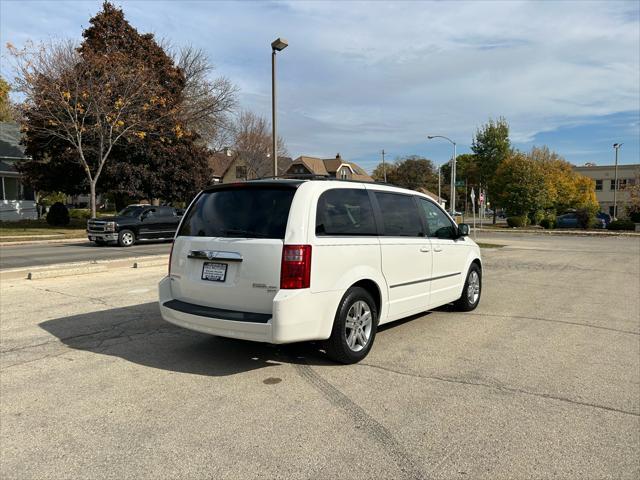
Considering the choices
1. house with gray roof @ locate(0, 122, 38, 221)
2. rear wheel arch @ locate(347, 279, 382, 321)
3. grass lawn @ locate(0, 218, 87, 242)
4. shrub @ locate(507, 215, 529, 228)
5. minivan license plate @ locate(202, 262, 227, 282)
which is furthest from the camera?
shrub @ locate(507, 215, 529, 228)

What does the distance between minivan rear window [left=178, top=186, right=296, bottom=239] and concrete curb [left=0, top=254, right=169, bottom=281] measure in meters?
6.19

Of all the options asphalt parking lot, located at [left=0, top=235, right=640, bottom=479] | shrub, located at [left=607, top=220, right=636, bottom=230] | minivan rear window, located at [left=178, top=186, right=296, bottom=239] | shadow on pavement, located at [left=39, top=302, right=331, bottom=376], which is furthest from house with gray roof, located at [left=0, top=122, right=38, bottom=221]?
shrub, located at [left=607, top=220, right=636, bottom=230]

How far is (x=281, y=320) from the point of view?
4.21 metres

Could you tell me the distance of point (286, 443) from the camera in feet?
10.8

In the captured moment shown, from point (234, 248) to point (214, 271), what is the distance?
35cm

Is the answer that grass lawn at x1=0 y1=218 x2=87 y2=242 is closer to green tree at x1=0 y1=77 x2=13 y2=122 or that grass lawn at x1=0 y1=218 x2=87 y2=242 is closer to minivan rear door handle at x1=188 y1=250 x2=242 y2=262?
green tree at x1=0 y1=77 x2=13 y2=122

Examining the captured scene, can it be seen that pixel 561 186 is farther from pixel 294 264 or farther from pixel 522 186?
pixel 294 264

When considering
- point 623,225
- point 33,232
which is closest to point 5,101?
point 33,232

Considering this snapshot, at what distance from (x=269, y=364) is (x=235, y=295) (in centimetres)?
88

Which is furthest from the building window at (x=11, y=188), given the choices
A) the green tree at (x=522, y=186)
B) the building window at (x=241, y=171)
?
the green tree at (x=522, y=186)

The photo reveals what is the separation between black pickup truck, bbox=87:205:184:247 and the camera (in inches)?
746

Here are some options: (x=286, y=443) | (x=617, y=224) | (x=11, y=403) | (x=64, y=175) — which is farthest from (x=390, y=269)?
(x=617, y=224)

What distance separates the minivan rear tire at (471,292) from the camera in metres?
7.36

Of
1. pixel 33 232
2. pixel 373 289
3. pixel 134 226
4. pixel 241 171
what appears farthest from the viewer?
pixel 241 171
